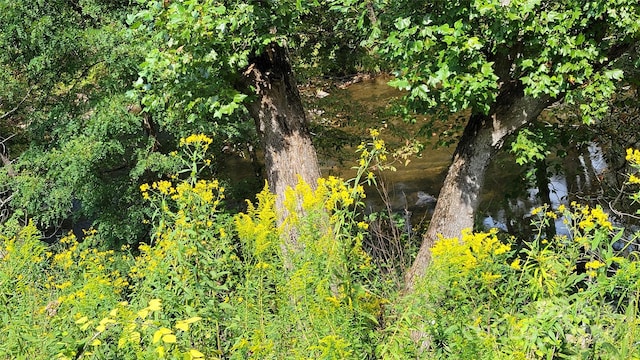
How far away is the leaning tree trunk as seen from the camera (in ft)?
14.9

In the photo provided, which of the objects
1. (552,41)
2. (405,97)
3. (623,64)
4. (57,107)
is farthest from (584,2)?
(57,107)

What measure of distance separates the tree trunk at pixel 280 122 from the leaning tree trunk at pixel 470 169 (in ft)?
3.92

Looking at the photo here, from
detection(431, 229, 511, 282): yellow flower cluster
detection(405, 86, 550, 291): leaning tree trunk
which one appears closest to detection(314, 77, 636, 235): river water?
detection(405, 86, 550, 291): leaning tree trunk

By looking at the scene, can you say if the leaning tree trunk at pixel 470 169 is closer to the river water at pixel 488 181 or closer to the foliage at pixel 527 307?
the foliage at pixel 527 307

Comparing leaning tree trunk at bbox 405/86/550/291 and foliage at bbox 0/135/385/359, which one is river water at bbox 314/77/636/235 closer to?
leaning tree trunk at bbox 405/86/550/291

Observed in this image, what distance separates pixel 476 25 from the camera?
3881mm

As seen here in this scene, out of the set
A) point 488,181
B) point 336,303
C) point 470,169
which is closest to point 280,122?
point 470,169

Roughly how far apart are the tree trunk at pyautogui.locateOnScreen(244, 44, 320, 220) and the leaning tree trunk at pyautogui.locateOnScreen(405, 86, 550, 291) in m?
1.20

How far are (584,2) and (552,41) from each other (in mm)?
348

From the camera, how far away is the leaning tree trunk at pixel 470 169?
4536mm

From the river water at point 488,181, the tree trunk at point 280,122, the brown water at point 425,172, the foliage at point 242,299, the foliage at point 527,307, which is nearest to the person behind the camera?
the foliage at point 527,307

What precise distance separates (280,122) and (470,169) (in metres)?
1.72

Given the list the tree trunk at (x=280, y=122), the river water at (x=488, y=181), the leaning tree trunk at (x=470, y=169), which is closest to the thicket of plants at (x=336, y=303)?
the tree trunk at (x=280, y=122)

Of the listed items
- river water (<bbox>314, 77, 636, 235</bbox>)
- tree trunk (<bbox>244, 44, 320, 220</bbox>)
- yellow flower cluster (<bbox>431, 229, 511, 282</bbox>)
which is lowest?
river water (<bbox>314, 77, 636, 235</bbox>)
